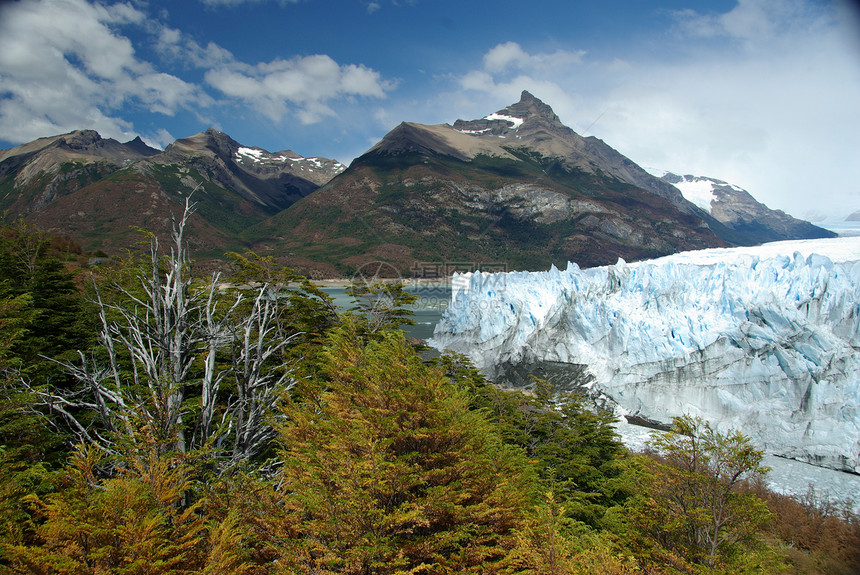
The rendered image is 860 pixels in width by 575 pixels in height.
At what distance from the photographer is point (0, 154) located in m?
186

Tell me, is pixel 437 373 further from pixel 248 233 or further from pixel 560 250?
pixel 248 233

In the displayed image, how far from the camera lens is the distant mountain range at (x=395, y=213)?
111688 millimetres

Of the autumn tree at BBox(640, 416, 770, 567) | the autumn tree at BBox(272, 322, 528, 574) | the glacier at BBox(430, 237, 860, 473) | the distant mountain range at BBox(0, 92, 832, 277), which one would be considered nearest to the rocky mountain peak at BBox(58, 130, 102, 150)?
the distant mountain range at BBox(0, 92, 832, 277)

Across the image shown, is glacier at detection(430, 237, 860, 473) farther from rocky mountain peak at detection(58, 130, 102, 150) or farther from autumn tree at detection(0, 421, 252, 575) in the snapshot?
rocky mountain peak at detection(58, 130, 102, 150)

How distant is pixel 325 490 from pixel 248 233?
14557 centimetres

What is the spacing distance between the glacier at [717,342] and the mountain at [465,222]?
7071 cm

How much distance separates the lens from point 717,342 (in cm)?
2183

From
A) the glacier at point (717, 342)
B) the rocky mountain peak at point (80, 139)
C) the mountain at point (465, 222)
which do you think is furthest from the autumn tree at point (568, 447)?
the rocky mountain peak at point (80, 139)

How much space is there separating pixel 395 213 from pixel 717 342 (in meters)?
121

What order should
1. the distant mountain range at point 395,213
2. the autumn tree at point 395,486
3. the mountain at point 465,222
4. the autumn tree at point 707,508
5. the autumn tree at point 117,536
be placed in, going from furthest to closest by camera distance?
the mountain at point 465,222 < the distant mountain range at point 395,213 < the autumn tree at point 707,508 < the autumn tree at point 395,486 < the autumn tree at point 117,536

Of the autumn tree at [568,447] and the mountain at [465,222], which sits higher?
the mountain at [465,222]

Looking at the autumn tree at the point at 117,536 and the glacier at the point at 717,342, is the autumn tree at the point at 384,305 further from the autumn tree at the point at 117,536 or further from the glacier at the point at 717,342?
the glacier at the point at 717,342

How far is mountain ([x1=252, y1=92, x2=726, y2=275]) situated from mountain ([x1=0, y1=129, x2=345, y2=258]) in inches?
925

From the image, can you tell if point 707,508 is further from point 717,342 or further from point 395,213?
point 395,213
